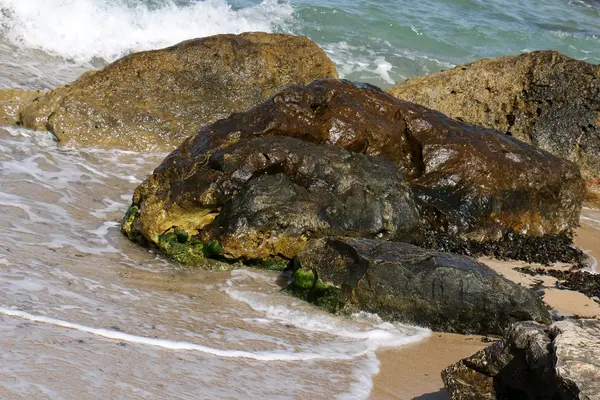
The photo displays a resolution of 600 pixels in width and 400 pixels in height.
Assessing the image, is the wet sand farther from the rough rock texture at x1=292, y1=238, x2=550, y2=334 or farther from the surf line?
the surf line

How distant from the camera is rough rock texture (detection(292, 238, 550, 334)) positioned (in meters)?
5.90

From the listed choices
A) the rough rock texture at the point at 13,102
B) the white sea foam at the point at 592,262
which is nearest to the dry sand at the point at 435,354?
the white sea foam at the point at 592,262

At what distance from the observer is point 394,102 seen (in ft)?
26.9

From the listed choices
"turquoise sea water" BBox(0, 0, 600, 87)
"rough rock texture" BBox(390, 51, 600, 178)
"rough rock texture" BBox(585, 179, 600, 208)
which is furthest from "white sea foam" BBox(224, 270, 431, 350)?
"turquoise sea water" BBox(0, 0, 600, 87)

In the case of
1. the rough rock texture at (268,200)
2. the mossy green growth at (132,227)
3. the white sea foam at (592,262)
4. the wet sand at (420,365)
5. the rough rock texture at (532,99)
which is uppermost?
the rough rock texture at (532,99)

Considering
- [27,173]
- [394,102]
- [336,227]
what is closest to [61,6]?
[27,173]

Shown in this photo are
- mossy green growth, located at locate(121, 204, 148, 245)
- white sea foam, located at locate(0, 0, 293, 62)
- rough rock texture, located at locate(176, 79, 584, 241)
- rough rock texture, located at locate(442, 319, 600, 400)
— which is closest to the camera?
rough rock texture, located at locate(442, 319, 600, 400)

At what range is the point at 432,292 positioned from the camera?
594cm

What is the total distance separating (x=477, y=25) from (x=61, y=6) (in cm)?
1146

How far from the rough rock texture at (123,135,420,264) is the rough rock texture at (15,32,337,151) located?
2.95 m

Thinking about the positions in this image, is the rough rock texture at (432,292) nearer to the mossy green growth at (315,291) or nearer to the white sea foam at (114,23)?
the mossy green growth at (315,291)

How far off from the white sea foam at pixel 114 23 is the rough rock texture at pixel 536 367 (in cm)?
1236

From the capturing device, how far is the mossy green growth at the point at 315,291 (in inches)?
238

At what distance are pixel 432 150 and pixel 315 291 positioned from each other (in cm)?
251
